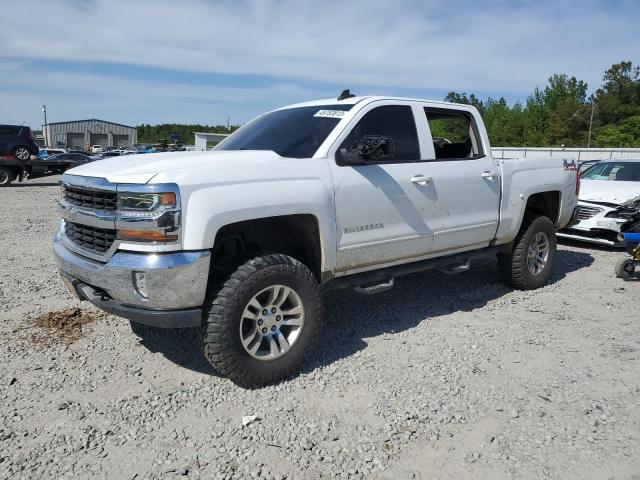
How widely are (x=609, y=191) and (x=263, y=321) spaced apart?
7.42 m

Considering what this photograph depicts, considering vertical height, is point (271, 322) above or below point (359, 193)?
below

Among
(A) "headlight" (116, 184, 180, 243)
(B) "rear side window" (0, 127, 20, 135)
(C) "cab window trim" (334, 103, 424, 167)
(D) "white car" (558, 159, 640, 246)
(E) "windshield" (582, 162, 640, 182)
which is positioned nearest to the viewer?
(A) "headlight" (116, 184, 180, 243)

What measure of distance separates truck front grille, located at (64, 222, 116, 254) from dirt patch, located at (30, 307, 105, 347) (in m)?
0.99

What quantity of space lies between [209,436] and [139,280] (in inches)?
40.9

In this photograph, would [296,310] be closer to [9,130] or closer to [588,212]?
[588,212]

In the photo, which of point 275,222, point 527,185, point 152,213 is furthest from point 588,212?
point 152,213

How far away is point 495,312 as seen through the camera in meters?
5.23

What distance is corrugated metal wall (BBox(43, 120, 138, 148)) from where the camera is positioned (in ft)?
284

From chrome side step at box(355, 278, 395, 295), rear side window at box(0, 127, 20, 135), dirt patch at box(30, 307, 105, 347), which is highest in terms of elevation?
rear side window at box(0, 127, 20, 135)

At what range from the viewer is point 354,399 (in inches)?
137

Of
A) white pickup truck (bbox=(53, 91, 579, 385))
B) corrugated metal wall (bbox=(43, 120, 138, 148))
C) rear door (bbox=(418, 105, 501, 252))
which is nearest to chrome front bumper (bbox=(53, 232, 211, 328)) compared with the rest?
white pickup truck (bbox=(53, 91, 579, 385))

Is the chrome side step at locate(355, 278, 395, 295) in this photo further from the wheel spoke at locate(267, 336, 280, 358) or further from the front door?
the wheel spoke at locate(267, 336, 280, 358)

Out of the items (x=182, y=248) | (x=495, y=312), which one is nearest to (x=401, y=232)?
(x=495, y=312)

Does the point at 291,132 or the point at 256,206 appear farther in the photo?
the point at 291,132
